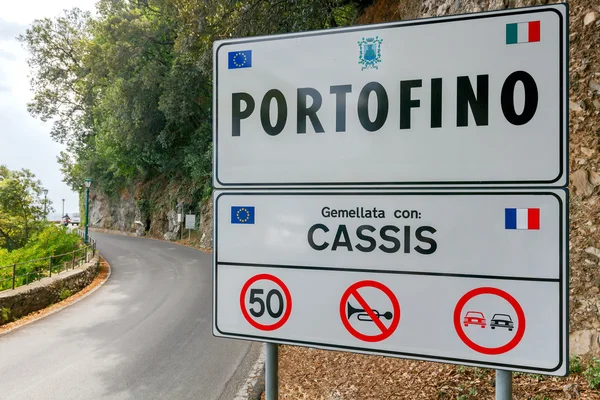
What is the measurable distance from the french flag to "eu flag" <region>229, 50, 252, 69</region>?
3.82ft

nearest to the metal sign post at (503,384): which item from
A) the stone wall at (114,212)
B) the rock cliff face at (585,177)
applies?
the rock cliff face at (585,177)

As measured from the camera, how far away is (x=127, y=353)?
7309mm

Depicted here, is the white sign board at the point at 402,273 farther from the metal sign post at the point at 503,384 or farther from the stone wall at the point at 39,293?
the stone wall at the point at 39,293

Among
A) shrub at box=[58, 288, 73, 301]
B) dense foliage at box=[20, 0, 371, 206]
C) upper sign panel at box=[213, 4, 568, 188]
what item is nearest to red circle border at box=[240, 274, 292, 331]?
upper sign panel at box=[213, 4, 568, 188]

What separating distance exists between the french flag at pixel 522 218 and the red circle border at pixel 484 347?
0.23 meters

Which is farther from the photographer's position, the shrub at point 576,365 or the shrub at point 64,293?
the shrub at point 64,293

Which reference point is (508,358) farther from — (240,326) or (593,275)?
(593,275)

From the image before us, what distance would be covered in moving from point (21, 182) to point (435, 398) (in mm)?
19766

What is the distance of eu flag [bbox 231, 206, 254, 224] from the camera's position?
1604 millimetres

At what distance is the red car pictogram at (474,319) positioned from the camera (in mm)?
1348

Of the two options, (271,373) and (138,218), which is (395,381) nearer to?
(271,373)

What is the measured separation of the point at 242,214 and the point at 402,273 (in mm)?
684

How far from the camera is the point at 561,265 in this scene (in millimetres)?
1265

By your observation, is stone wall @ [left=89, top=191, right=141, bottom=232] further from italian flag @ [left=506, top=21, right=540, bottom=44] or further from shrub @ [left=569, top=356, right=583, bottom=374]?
italian flag @ [left=506, top=21, right=540, bottom=44]
